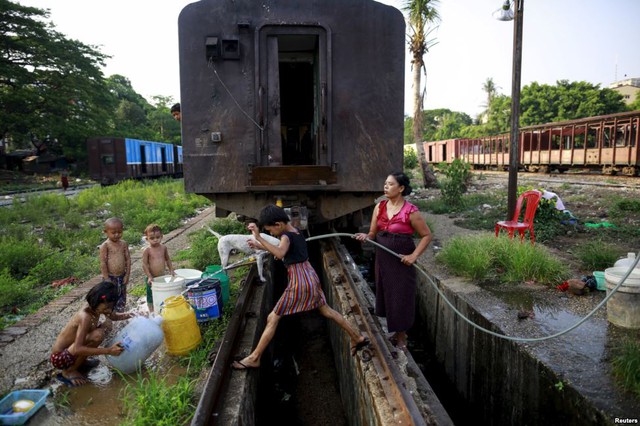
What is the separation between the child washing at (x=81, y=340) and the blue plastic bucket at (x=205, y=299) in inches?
27.8

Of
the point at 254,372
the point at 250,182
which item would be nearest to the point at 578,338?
the point at 254,372

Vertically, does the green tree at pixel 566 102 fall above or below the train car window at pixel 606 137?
above

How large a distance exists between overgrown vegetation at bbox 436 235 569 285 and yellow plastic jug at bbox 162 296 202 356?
336cm

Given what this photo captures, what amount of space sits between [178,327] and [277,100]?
3.32m

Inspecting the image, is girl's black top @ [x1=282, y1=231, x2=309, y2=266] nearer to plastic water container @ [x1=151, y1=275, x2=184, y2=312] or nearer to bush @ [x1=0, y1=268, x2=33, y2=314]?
plastic water container @ [x1=151, y1=275, x2=184, y2=312]

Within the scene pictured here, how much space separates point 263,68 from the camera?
213 inches

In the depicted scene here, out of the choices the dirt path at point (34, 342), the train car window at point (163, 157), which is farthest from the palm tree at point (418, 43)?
the train car window at point (163, 157)

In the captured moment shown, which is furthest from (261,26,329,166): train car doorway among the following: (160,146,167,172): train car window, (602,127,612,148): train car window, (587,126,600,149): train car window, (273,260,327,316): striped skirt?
(160,146,167,172): train car window

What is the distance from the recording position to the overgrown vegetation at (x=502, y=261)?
4.72 m

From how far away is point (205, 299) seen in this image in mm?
3730

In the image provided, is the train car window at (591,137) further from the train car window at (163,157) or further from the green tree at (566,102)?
the train car window at (163,157)

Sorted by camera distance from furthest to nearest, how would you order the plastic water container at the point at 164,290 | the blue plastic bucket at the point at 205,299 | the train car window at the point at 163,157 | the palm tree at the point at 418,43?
the train car window at the point at 163,157 < the palm tree at the point at 418,43 < the plastic water container at the point at 164,290 < the blue plastic bucket at the point at 205,299

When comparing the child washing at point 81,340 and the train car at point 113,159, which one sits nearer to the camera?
the child washing at point 81,340

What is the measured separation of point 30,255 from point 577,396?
23.8 feet
